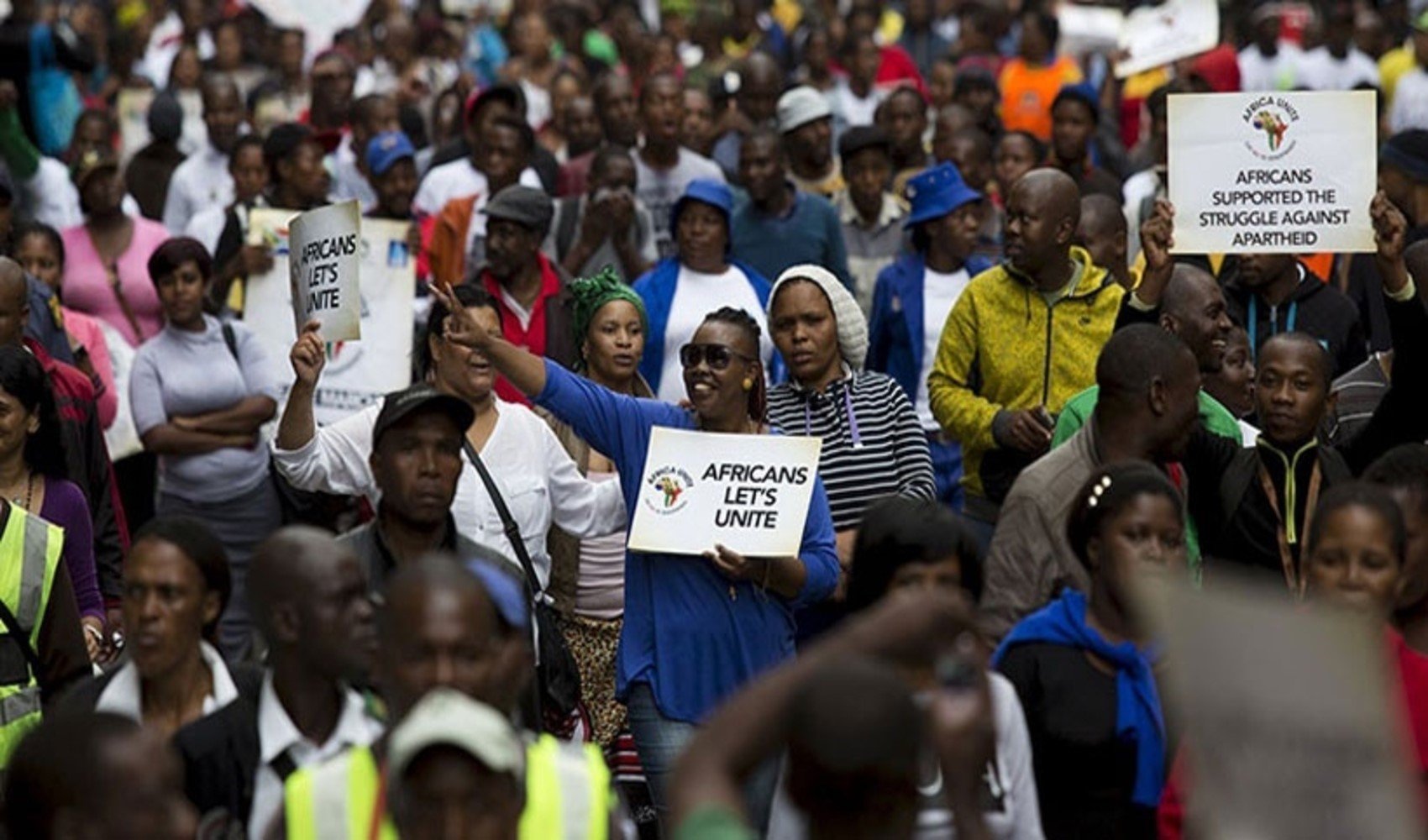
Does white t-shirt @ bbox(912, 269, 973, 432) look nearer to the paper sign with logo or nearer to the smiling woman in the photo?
the smiling woman

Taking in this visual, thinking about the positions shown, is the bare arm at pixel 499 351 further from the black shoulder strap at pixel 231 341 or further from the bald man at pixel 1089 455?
the black shoulder strap at pixel 231 341

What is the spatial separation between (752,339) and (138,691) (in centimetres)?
255

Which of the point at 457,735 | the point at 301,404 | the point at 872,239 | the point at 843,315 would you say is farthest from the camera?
the point at 872,239

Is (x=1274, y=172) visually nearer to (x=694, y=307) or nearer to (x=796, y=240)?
(x=694, y=307)

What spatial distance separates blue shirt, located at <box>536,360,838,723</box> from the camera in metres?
8.11

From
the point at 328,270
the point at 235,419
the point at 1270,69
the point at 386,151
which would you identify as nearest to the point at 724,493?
the point at 328,270

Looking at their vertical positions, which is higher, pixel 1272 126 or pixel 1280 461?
pixel 1272 126

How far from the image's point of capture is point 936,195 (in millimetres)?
11633

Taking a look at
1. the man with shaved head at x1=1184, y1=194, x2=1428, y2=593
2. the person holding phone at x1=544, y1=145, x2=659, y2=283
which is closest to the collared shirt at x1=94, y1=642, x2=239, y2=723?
the man with shaved head at x1=1184, y1=194, x2=1428, y2=593

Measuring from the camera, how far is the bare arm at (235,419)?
444 inches

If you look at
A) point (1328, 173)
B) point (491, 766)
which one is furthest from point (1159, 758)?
point (1328, 173)

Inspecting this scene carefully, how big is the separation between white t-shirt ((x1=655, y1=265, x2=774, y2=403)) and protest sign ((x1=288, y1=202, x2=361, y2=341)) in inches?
91.4

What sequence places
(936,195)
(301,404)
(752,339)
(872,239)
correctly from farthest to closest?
(872,239)
(936,195)
(752,339)
(301,404)

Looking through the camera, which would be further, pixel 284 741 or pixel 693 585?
pixel 693 585
